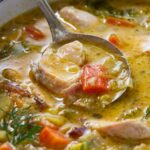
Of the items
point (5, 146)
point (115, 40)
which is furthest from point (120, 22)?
point (5, 146)

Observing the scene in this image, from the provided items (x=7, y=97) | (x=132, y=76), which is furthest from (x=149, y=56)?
(x=7, y=97)

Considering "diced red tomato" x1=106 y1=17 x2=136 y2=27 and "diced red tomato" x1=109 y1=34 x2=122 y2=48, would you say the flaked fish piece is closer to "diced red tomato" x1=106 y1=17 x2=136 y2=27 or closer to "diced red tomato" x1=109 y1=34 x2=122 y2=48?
"diced red tomato" x1=109 y1=34 x2=122 y2=48

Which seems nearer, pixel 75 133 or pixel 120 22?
pixel 75 133

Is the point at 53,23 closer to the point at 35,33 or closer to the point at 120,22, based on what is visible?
the point at 35,33

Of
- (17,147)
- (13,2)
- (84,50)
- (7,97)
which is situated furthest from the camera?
(13,2)

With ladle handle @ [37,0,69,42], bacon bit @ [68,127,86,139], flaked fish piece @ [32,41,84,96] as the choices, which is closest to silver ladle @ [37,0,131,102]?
ladle handle @ [37,0,69,42]

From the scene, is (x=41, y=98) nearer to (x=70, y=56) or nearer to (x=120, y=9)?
(x=70, y=56)

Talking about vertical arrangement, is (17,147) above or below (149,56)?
above
